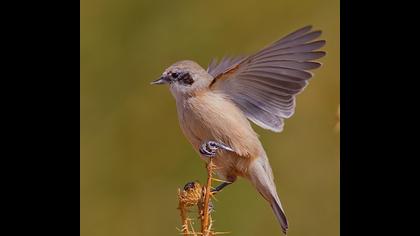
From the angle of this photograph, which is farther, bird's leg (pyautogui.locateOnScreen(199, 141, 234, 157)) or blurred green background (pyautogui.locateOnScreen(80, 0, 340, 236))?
blurred green background (pyautogui.locateOnScreen(80, 0, 340, 236))

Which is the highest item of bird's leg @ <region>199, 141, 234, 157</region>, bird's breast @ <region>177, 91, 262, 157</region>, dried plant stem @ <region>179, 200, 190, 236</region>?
bird's breast @ <region>177, 91, 262, 157</region>

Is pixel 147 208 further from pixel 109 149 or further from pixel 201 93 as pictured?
pixel 201 93

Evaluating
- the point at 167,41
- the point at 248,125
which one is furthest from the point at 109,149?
the point at 248,125

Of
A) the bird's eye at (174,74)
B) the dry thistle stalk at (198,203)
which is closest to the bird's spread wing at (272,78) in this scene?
the bird's eye at (174,74)

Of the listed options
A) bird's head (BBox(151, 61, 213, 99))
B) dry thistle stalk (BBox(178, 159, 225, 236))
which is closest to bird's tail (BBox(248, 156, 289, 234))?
bird's head (BBox(151, 61, 213, 99))

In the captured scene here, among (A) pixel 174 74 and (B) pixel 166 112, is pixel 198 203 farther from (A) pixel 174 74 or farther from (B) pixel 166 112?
(B) pixel 166 112

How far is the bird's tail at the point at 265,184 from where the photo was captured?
90.7 inches

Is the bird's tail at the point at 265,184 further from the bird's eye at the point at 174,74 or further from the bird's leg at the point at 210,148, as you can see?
the bird's eye at the point at 174,74

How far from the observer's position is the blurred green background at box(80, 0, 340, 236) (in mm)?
3162

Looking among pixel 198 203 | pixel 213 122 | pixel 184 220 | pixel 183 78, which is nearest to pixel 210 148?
pixel 213 122

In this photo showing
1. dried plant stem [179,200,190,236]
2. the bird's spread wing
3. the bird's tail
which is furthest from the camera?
the bird's tail

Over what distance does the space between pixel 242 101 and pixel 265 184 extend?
0.94 feet

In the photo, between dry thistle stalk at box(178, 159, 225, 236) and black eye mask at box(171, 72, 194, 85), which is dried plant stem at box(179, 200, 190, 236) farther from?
black eye mask at box(171, 72, 194, 85)

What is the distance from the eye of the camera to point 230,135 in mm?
2258
